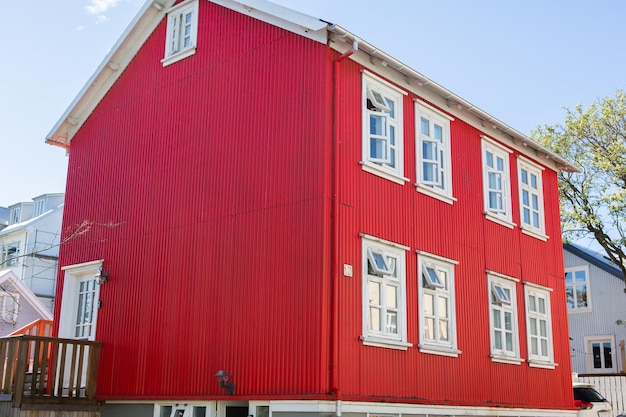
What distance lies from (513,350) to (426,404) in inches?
168

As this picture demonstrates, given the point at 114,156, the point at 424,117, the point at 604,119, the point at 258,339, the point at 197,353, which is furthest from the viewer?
the point at 604,119

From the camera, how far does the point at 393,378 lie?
45.4 ft

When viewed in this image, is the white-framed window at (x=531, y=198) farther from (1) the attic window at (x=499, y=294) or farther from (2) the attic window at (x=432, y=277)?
(2) the attic window at (x=432, y=277)

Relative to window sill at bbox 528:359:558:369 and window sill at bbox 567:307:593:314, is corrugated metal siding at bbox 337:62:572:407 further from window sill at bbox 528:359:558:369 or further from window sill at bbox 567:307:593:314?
window sill at bbox 567:307:593:314

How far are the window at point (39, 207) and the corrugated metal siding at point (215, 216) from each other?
32.6 metres

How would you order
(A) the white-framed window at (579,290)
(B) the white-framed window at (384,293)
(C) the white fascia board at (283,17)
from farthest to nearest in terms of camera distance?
(A) the white-framed window at (579,290) → (C) the white fascia board at (283,17) → (B) the white-framed window at (384,293)

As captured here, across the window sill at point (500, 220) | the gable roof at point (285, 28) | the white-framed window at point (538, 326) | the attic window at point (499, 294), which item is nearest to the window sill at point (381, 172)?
the gable roof at point (285, 28)

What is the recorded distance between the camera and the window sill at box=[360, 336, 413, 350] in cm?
1332

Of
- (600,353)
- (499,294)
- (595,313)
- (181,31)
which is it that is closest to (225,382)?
(499,294)

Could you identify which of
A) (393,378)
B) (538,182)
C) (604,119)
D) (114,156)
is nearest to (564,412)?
(538,182)

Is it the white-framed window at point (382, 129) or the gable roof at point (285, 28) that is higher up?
the gable roof at point (285, 28)

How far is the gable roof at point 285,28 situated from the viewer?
14.0m

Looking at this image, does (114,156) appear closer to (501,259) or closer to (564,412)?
(501,259)

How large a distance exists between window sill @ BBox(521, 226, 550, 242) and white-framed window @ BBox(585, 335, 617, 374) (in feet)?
55.3
